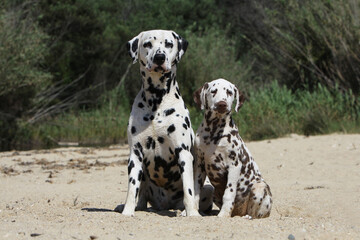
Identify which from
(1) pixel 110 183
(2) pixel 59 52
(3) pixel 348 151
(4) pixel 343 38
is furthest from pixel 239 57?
(1) pixel 110 183

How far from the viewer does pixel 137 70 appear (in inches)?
732

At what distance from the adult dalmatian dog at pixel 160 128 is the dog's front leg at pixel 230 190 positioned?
0.28m

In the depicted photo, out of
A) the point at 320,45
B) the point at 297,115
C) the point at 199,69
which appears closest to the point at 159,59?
the point at 297,115

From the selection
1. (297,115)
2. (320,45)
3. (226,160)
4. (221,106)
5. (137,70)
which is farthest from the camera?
(137,70)

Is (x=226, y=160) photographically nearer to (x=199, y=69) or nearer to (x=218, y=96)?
(x=218, y=96)

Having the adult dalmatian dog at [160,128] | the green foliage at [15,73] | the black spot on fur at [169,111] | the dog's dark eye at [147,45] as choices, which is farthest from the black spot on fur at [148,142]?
the green foliage at [15,73]

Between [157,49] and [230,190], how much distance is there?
151cm

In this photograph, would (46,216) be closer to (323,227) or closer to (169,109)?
(169,109)

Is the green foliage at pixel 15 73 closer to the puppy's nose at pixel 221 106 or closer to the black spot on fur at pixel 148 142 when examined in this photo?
the black spot on fur at pixel 148 142

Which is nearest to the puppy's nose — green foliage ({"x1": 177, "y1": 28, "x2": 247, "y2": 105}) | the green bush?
the green bush

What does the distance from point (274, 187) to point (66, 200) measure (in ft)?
9.16

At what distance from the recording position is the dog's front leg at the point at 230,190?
5191 millimetres

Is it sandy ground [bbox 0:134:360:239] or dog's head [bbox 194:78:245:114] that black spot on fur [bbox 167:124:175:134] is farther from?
sandy ground [bbox 0:134:360:239]

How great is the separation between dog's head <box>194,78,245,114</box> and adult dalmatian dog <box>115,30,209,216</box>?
219 millimetres
